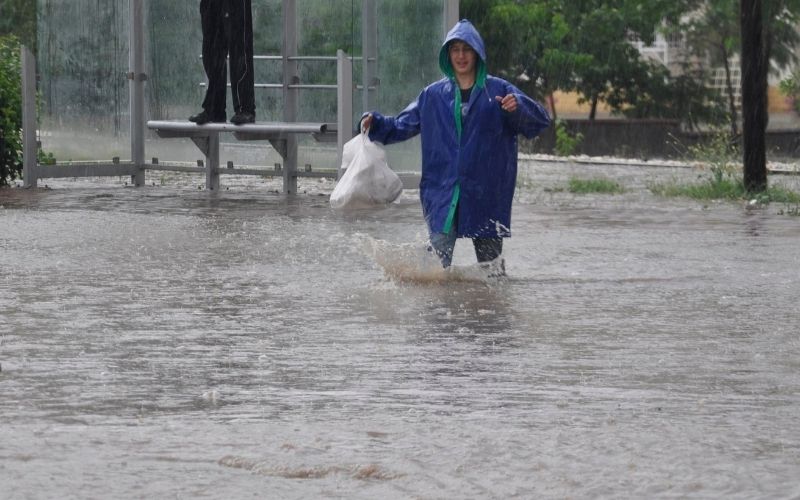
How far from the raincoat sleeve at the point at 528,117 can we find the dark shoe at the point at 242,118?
8.59 meters

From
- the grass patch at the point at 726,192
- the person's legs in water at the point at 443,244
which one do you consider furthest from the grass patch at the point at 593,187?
the person's legs in water at the point at 443,244

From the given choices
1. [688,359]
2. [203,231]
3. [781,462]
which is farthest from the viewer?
[203,231]

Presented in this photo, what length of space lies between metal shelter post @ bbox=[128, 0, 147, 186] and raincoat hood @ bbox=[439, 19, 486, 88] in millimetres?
10175

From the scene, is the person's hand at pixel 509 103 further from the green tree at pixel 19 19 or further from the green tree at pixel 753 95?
the green tree at pixel 19 19

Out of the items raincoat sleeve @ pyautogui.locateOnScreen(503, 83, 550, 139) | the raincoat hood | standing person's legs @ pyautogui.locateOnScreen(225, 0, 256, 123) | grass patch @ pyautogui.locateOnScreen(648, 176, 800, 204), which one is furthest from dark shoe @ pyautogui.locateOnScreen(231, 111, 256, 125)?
raincoat sleeve @ pyautogui.locateOnScreen(503, 83, 550, 139)

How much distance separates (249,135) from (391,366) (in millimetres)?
11590

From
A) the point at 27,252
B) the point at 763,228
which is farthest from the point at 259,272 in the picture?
the point at 763,228

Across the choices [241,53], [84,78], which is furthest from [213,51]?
[84,78]

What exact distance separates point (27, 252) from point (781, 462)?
7613 mm

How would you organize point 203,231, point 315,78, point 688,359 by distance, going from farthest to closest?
point 315,78 < point 203,231 < point 688,359

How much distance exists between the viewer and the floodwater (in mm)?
5672

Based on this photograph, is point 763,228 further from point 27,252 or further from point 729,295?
point 27,252

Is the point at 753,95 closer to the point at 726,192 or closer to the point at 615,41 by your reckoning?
the point at 726,192

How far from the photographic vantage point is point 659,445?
19.8ft
